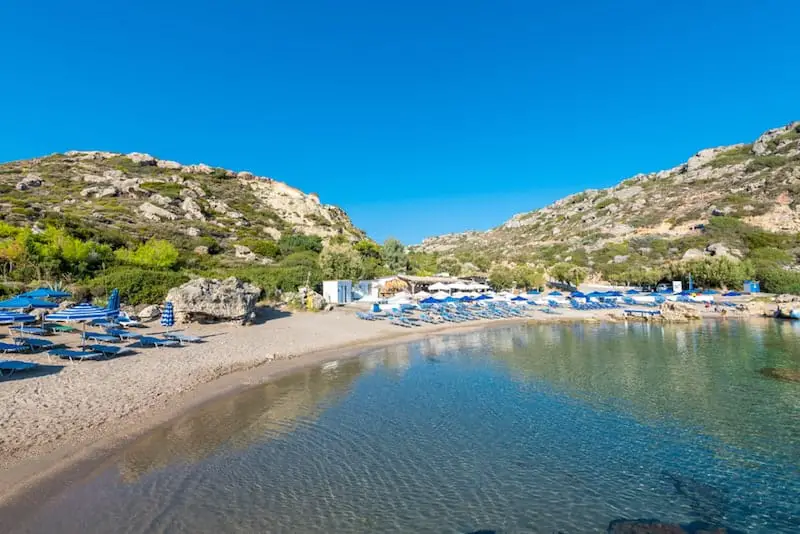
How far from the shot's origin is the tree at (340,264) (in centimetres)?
4325

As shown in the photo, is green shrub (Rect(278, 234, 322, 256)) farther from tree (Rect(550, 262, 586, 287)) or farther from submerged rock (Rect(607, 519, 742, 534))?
submerged rock (Rect(607, 519, 742, 534))

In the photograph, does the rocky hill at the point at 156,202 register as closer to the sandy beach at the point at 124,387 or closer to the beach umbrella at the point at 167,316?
the beach umbrella at the point at 167,316

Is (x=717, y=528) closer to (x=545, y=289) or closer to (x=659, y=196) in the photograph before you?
(x=545, y=289)

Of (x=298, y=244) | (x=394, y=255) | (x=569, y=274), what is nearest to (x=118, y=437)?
(x=298, y=244)

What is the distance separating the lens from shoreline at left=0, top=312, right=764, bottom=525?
670cm

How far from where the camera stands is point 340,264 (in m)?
44.2

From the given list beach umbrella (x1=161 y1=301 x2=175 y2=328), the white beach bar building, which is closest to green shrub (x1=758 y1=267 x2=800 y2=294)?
the white beach bar building

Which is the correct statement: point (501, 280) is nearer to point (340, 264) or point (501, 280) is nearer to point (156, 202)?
point (340, 264)

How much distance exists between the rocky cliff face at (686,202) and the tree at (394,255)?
32.9m

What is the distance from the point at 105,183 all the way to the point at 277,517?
253 feet

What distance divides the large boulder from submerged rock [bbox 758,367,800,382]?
913 inches

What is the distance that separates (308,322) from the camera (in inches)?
997

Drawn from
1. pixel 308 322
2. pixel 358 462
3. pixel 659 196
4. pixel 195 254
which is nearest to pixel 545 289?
pixel 308 322

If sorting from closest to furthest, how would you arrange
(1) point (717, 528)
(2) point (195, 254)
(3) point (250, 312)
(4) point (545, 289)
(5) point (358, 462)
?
(1) point (717, 528) → (5) point (358, 462) → (3) point (250, 312) → (2) point (195, 254) → (4) point (545, 289)
